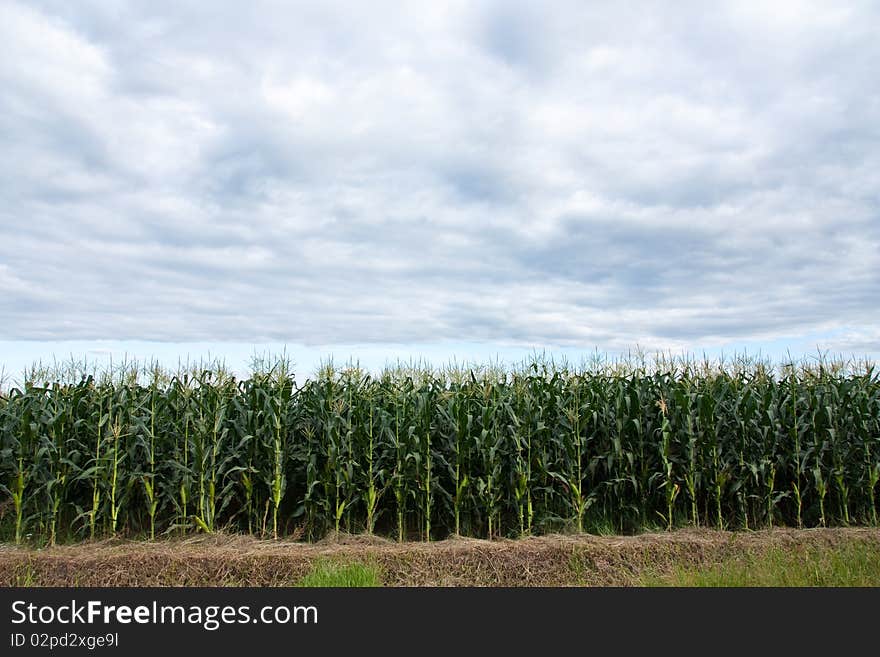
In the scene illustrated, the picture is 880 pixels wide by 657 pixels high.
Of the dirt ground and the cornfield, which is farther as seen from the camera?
the cornfield

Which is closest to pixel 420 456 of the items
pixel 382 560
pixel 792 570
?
pixel 382 560

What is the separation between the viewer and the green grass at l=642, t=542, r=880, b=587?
7.06 metres

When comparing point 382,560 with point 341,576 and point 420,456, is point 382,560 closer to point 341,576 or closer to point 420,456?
point 341,576

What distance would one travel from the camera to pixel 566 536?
352 inches

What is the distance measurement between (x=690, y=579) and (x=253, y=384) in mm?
6919

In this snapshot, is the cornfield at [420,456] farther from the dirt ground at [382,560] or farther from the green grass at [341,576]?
the green grass at [341,576]

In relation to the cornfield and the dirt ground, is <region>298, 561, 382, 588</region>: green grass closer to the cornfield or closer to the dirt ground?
the dirt ground

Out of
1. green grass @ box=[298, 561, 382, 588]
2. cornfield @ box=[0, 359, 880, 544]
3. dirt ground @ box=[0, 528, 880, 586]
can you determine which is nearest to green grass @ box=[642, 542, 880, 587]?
dirt ground @ box=[0, 528, 880, 586]

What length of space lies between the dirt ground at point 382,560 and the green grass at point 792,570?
27 cm

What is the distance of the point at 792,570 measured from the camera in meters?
7.60

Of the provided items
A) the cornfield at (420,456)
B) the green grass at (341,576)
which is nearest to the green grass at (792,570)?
the cornfield at (420,456)

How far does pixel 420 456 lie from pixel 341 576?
8.41 ft

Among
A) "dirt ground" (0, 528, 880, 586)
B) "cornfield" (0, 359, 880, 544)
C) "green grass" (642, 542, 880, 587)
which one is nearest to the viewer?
"green grass" (642, 542, 880, 587)

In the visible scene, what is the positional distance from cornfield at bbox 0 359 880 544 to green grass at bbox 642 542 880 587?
1.45 meters
